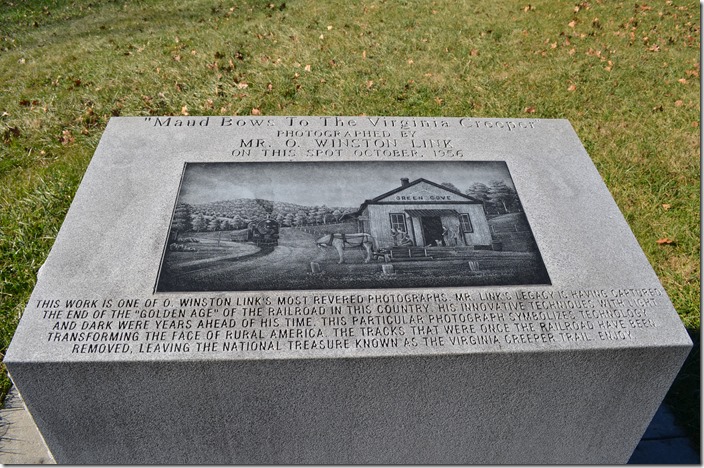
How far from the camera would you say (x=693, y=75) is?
756cm

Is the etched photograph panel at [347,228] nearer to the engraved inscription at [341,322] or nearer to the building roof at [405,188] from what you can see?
the building roof at [405,188]

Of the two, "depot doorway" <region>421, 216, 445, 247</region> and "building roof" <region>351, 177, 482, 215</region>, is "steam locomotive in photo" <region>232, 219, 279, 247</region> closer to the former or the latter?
"building roof" <region>351, 177, 482, 215</region>

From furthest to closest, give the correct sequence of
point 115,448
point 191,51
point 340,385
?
point 191,51
point 115,448
point 340,385

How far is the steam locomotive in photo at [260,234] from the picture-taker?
11.1ft

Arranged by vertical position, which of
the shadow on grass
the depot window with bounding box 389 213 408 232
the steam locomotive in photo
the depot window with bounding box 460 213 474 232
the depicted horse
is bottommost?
the shadow on grass

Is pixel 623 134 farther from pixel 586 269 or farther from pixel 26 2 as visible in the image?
pixel 26 2

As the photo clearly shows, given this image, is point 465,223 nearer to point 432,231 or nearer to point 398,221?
point 432,231

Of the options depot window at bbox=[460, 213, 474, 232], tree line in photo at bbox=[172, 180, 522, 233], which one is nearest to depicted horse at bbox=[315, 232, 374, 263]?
tree line in photo at bbox=[172, 180, 522, 233]

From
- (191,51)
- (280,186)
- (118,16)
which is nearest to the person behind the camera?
(280,186)

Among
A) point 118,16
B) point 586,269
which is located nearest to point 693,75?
point 586,269

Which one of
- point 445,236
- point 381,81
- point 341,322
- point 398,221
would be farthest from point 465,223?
point 381,81

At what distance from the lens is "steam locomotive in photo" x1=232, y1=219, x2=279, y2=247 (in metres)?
3.39

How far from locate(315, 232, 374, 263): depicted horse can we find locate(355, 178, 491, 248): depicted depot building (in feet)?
0.16

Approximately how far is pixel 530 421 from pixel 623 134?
452 cm
